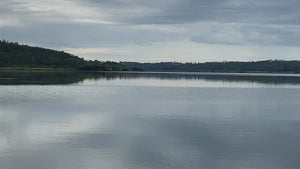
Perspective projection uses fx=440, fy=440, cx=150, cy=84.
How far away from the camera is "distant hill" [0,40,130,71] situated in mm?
139750

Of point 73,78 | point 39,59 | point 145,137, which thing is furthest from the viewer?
point 39,59

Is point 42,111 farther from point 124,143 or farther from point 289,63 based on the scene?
point 289,63

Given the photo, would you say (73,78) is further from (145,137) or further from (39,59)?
(39,59)

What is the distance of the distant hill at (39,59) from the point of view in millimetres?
139750

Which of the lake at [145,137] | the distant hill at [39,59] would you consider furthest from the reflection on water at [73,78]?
the distant hill at [39,59]

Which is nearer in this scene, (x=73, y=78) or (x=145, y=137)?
(x=145, y=137)

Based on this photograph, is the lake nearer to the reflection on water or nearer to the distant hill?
the reflection on water

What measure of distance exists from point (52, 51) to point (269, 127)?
485 ft

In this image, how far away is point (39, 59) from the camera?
147875 mm

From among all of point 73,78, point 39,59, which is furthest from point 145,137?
point 39,59

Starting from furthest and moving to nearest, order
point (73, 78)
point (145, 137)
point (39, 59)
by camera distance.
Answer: point (39, 59) < point (73, 78) < point (145, 137)

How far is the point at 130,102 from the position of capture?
3139 centimetres

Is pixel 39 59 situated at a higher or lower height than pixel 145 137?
higher

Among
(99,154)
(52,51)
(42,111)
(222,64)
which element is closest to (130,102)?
(42,111)
